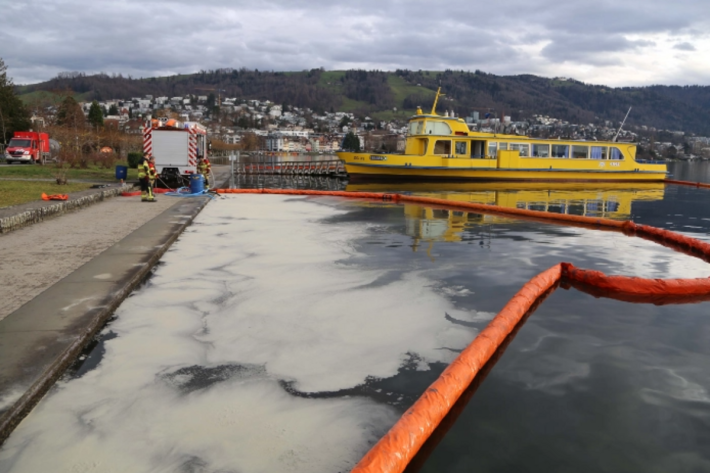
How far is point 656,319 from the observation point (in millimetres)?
5500

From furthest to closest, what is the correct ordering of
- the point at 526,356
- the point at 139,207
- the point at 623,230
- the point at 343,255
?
the point at 139,207 → the point at 623,230 → the point at 343,255 → the point at 526,356

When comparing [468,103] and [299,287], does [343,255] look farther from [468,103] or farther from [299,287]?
[468,103]

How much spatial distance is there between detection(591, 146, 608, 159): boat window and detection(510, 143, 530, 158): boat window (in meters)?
4.38

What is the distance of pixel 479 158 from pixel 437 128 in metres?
2.84

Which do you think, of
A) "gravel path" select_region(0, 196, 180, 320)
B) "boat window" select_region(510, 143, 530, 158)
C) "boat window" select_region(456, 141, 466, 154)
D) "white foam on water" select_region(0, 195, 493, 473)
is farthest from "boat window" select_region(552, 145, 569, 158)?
"white foam on water" select_region(0, 195, 493, 473)

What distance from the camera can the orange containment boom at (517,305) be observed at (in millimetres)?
2727

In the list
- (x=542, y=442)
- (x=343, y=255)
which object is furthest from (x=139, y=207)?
(x=542, y=442)

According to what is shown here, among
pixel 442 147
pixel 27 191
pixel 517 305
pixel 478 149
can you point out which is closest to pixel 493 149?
pixel 478 149

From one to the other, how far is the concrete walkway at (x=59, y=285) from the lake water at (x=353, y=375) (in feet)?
0.54

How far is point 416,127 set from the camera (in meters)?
30.2

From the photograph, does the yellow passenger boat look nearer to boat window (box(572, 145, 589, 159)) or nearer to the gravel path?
boat window (box(572, 145, 589, 159))

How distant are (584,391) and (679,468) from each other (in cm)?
89

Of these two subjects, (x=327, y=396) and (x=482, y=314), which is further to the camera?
(x=482, y=314)

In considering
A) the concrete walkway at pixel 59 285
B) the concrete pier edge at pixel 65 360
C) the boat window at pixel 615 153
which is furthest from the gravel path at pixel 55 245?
the boat window at pixel 615 153
